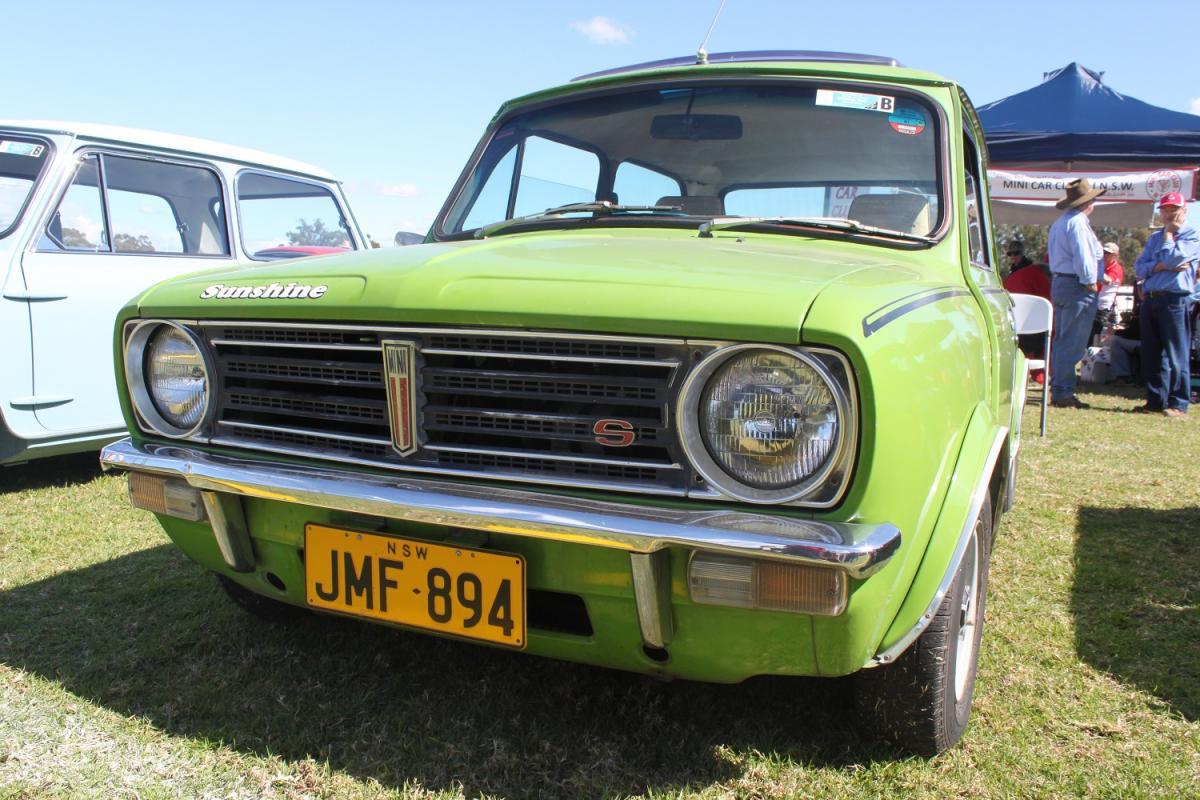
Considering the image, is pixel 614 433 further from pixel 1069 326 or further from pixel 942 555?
pixel 1069 326

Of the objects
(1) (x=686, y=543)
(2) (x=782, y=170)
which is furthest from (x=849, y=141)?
(1) (x=686, y=543)

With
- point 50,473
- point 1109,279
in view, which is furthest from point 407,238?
point 1109,279

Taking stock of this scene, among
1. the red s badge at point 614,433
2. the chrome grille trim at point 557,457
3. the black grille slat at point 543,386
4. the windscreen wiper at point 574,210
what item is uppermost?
the windscreen wiper at point 574,210

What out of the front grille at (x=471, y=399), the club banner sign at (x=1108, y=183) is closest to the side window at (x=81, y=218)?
the front grille at (x=471, y=399)

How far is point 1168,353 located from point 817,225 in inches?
281

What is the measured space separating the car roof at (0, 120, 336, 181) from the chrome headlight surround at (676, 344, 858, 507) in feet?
14.1

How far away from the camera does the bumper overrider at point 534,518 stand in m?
1.58

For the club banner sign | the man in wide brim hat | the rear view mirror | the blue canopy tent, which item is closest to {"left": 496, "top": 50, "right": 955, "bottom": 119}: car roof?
the rear view mirror

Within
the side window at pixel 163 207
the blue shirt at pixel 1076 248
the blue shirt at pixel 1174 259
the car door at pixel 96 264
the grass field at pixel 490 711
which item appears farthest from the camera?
the blue shirt at pixel 1076 248

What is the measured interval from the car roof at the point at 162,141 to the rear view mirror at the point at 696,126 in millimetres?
3350

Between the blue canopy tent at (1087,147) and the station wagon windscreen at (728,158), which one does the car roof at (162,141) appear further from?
the blue canopy tent at (1087,147)

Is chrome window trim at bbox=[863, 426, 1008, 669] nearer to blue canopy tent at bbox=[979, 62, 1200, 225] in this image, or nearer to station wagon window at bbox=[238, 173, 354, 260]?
station wagon window at bbox=[238, 173, 354, 260]

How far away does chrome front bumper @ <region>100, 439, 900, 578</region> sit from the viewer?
5.15 ft

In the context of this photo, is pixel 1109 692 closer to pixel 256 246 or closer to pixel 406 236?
pixel 406 236
